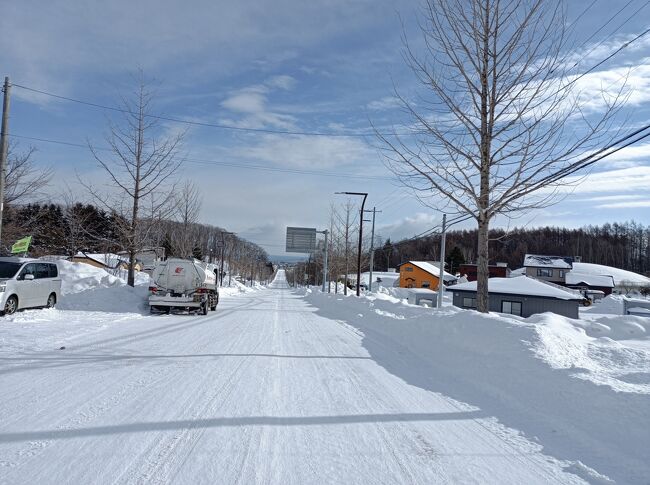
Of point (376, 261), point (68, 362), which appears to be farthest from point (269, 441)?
point (376, 261)

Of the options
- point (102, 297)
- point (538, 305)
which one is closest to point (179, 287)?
point (102, 297)

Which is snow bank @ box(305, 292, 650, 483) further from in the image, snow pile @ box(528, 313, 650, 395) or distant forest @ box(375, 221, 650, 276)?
distant forest @ box(375, 221, 650, 276)

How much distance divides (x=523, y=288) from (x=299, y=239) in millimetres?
29528

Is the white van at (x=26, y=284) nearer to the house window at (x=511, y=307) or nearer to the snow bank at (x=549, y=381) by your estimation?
the snow bank at (x=549, y=381)

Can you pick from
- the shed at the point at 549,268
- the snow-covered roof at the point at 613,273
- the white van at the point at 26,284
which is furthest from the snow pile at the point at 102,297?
the snow-covered roof at the point at 613,273

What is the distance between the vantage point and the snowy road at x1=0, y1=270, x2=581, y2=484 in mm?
3918

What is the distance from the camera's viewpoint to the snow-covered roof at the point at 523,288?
36.7 meters

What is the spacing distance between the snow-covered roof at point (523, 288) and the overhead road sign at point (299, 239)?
75.3 ft

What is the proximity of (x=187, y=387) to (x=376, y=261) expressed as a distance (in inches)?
6061

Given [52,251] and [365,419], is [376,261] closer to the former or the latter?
[52,251]

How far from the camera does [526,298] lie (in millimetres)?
37438

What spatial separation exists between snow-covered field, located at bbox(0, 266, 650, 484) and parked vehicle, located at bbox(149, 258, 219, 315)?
796 cm

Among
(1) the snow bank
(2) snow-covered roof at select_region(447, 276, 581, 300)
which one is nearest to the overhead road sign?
(2) snow-covered roof at select_region(447, 276, 581, 300)

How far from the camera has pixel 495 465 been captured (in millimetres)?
4262
